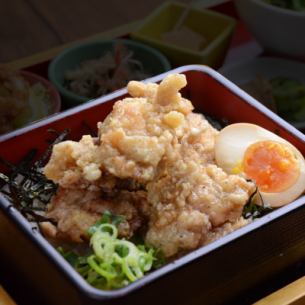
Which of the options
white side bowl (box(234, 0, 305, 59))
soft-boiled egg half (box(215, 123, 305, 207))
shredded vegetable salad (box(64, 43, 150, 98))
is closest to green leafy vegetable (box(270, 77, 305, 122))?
white side bowl (box(234, 0, 305, 59))

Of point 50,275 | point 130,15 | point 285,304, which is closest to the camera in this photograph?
point 50,275

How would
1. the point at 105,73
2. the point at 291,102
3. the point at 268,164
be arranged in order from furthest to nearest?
the point at 105,73
the point at 291,102
the point at 268,164

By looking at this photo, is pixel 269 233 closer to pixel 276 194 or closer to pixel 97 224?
pixel 276 194

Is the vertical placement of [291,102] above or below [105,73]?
below

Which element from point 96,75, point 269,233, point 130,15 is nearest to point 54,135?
point 269,233

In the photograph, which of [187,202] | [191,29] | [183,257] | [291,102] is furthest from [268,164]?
[191,29]

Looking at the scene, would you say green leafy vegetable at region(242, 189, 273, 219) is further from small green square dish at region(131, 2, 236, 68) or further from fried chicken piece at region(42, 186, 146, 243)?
small green square dish at region(131, 2, 236, 68)

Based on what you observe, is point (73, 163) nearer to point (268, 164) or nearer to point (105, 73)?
point (268, 164)
